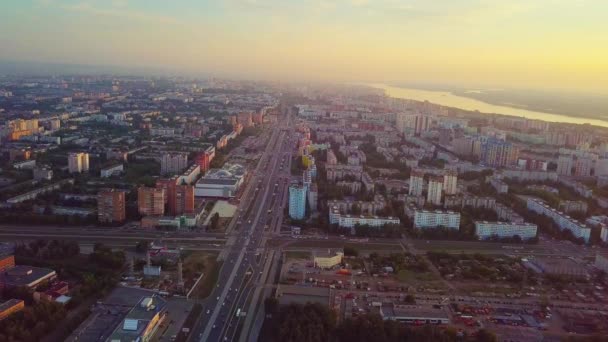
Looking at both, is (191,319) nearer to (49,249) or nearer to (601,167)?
(49,249)

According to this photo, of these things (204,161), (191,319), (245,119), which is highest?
(245,119)

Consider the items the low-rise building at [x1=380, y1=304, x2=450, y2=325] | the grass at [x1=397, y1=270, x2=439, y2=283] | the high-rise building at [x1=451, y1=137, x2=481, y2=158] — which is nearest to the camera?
the low-rise building at [x1=380, y1=304, x2=450, y2=325]

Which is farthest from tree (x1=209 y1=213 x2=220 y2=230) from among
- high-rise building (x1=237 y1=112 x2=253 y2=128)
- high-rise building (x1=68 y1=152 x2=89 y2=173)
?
high-rise building (x1=237 y1=112 x2=253 y2=128)

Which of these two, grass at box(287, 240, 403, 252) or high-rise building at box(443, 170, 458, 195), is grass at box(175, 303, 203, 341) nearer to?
grass at box(287, 240, 403, 252)

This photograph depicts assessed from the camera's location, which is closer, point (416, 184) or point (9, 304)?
point (9, 304)

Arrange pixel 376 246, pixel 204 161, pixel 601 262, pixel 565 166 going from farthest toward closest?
pixel 565 166, pixel 204 161, pixel 376 246, pixel 601 262

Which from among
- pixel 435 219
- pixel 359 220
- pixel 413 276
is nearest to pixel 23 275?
pixel 413 276

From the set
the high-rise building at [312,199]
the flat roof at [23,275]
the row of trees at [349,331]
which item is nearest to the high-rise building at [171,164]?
the high-rise building at [312,199]
